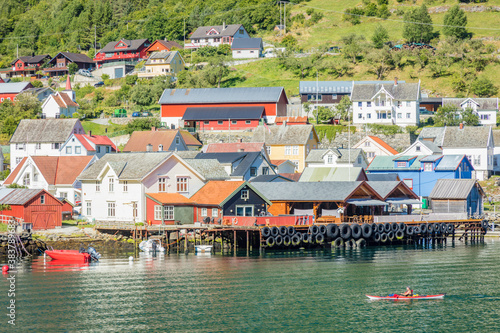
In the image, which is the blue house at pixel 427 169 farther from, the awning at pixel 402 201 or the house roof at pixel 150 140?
the house roof at pixel 150 140

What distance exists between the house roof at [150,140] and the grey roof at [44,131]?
8.44 metres

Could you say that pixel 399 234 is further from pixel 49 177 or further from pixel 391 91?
pixel 391 91

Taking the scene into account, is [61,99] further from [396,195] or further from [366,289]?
[366,289]

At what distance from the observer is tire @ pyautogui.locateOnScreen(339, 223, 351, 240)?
198 ft

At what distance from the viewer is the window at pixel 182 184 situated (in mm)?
67250

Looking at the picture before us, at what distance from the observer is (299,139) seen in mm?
98688

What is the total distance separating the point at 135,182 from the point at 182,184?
4.61 metres

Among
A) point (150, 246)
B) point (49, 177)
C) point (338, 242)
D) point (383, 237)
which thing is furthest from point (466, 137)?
point (49, 177)

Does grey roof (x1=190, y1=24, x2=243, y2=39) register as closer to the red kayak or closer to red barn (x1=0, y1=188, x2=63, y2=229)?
red barn (x1=0, y1=188, x2=63, y2=229)

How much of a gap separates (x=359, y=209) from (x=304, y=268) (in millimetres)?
18387

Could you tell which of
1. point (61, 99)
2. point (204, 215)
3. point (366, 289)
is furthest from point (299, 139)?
point (366, 289)

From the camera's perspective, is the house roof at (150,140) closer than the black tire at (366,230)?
No

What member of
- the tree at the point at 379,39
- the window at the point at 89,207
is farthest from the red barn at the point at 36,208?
the tree at the point at 379,39

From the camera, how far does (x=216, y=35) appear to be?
163750 mm
